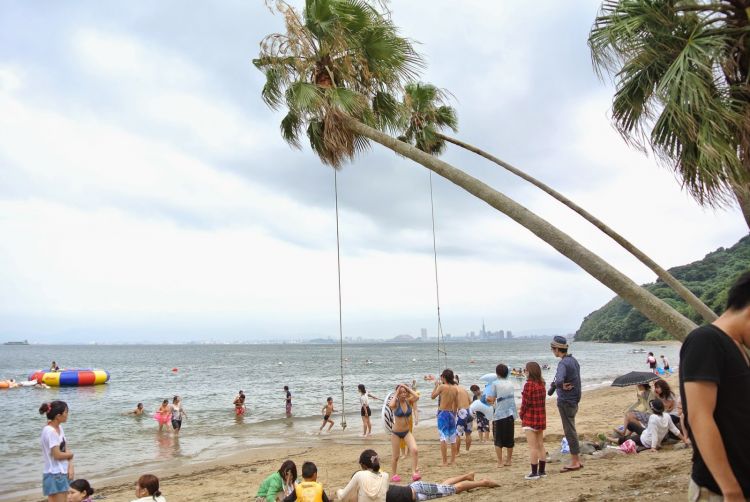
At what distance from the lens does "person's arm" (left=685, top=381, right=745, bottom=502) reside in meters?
2.14

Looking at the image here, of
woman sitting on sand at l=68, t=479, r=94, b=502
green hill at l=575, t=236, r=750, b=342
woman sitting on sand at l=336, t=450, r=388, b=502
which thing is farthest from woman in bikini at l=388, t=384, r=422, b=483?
green hill at l=575, t=236, r=750, b=342

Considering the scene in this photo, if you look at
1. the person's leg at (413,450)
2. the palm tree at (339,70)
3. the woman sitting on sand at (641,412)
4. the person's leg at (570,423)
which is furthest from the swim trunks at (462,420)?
the palm tree at (339,70)

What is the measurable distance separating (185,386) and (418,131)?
42199 mm

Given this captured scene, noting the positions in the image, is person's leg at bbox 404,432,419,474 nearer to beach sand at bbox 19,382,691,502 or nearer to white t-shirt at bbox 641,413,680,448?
beach sand at bbox 19,382,691,502

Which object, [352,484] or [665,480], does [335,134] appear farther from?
[665,480]

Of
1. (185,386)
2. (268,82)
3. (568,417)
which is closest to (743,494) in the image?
(568,417)

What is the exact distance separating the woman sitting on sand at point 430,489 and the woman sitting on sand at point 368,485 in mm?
169

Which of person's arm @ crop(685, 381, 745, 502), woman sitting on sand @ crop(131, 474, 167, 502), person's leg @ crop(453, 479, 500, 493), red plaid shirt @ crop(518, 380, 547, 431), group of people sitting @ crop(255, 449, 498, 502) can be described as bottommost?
person's leg @ crop(453, 479, 500, 493)

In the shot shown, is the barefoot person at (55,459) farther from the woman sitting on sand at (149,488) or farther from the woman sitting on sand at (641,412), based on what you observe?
the woman sitting on sand at (641,412)

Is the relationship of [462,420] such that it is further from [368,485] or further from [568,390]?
[368,485]

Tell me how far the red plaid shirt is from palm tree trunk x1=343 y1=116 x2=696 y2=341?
3198 millimetres

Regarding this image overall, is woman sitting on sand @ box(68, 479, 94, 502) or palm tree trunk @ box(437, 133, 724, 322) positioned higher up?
palm tree trunk @ box(437, 133, 724, 322)

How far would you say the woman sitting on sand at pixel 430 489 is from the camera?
6652 mm

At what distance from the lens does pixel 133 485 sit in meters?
12.5
